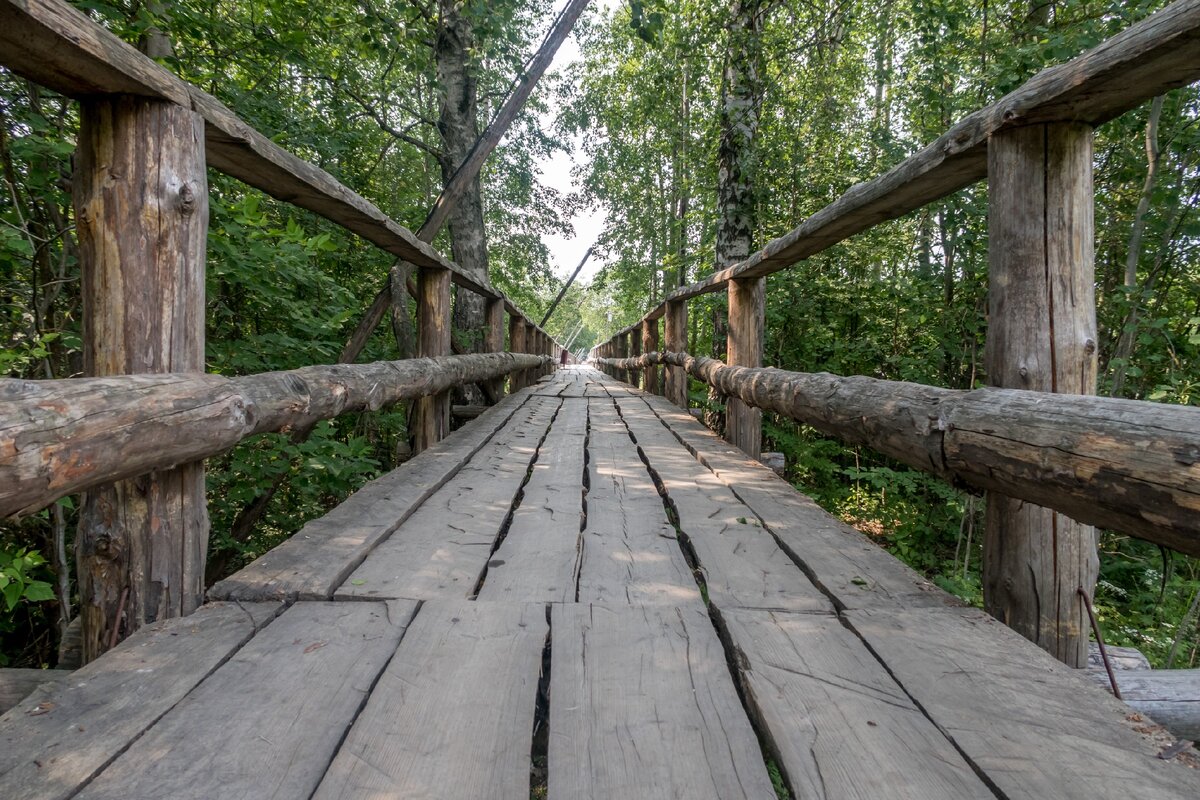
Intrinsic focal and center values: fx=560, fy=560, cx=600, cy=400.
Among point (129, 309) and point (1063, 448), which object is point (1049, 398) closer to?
point (1063, 448)

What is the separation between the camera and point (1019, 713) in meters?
1.02

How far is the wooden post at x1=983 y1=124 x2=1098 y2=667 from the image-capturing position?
4.48 feet

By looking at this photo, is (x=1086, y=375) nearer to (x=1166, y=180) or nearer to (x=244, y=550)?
(x=1166, y=180)

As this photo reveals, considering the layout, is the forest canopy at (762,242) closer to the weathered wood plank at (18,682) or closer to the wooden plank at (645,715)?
the weathered wood plank at (18,682)

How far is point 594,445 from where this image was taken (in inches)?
152

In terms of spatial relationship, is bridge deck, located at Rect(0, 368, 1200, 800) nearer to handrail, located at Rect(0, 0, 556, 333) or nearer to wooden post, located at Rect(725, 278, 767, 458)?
handrail, located at Rect(0, 0, 556, 333)

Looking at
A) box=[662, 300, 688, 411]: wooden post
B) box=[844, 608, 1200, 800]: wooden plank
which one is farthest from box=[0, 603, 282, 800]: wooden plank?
box=[662, 300, 688, 411]: wooden post

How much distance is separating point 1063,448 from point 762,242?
6.16m

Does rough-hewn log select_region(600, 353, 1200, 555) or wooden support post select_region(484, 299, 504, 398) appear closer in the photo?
rough-hewn log select_region(600, 353, 1200, 555)

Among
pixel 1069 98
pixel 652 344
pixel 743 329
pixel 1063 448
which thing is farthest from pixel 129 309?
pixel 652 344

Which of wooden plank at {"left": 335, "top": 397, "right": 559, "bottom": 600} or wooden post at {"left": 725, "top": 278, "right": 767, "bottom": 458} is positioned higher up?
wooden post at {"left": 725, "top": 278, "right": 767, "bottom": 458}

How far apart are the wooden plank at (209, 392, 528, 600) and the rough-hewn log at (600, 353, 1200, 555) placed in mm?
1661

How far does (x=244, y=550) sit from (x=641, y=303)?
20.8 metres

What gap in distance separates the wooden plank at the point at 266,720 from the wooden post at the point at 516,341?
7549mm
